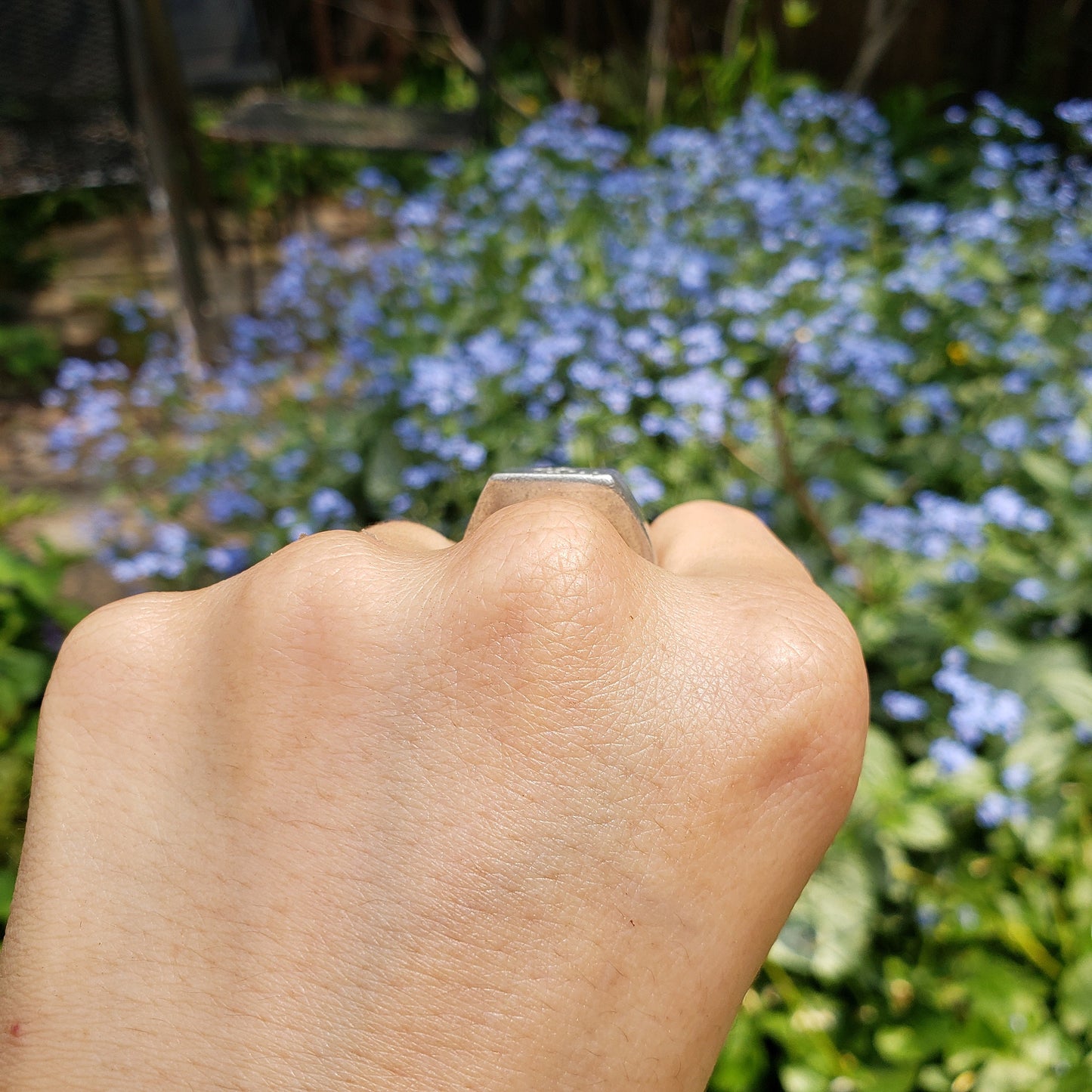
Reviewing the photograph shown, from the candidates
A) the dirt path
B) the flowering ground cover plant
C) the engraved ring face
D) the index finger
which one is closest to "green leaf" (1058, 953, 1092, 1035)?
the flowering ground cover plant

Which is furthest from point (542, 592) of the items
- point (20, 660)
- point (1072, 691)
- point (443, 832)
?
point (20, 660)

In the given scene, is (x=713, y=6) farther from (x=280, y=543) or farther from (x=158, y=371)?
(x=280, y=543)

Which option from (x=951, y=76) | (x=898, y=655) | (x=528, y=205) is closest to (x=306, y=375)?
(x=528, y=205)

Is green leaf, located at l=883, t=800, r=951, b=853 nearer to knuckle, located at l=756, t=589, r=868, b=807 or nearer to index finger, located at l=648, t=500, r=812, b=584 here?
index finger, located at l=648, t=500, r=812, b=584

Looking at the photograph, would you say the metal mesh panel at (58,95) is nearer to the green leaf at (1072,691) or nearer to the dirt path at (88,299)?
the dirt path at (88,299)

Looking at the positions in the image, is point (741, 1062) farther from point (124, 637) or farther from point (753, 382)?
point (753, 382)

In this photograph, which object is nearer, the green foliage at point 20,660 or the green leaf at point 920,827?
the green leaf at point 920,827

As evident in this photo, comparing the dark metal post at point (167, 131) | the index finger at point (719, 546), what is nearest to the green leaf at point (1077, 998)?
the index finger at point (719, 546)
